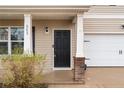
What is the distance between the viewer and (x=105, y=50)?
59.1 feet

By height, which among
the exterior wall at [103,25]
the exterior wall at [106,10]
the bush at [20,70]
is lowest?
the bush at [20,70]

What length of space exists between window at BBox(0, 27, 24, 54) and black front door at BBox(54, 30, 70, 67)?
207 centimetres

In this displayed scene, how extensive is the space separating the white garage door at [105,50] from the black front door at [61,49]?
186 cm

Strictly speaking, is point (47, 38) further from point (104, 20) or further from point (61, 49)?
point (104, 20)

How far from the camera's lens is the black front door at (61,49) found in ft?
53.6

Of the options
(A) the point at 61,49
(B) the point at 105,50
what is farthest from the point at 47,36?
(B) the point at 105,50

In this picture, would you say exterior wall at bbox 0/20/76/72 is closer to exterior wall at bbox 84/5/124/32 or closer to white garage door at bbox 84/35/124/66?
exterior wall at bbox 84/5/124/32

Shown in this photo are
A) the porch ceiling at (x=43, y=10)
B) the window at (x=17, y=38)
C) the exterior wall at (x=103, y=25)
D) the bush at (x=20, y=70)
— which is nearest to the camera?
the bush at (x=20, y=70)

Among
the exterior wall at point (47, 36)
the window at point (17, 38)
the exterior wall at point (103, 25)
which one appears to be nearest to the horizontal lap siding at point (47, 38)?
the exterior wall at point (47, 36)

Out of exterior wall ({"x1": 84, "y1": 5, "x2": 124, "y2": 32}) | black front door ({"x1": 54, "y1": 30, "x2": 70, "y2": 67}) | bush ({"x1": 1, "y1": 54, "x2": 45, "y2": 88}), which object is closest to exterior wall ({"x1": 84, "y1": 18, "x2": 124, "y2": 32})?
exterior wall ({"x1": 84, "y1": 5, "x2": 124, "y2": 32})

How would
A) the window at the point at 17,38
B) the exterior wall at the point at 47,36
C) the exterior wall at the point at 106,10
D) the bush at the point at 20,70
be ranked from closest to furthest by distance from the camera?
the bush at the point at 20,70 < the window at the point at 17,38 < the exterior wall at the point at 47,36 < the exterior wall at the point at 106,10

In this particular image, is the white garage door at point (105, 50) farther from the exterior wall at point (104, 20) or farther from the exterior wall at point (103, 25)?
the exterior wall at point (104, 20)
